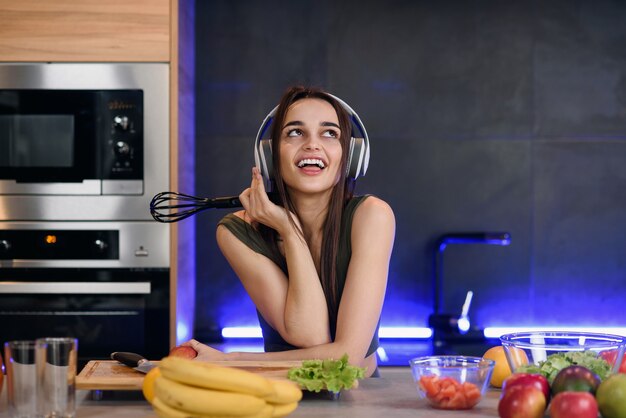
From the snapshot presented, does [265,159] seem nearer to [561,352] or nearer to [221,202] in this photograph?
[221,202]

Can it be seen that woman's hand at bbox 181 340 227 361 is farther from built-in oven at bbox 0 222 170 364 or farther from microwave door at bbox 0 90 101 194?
microwave door at bbox 0 90 101 194

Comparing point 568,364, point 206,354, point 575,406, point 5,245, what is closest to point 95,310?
point 5,245

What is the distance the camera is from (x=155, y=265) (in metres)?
3.23

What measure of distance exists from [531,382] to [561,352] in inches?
6.8

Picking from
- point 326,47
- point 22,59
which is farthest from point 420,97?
point 22,59

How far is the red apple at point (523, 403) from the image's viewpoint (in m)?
1.31

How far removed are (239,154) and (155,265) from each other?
0.83 m

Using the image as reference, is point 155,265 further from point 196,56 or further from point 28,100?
point 196,56

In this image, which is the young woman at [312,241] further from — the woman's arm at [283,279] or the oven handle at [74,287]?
the oven handle at [74,287]

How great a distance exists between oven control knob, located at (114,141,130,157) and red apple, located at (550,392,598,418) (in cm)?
229

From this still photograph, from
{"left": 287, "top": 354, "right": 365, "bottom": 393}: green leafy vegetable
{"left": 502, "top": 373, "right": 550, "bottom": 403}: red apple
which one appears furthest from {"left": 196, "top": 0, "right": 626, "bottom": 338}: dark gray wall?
{"left": 502, "top": 373, "right": 550, "bottom": 403}: red apple

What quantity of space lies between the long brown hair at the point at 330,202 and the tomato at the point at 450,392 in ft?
2.49

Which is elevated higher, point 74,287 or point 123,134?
point 123,134

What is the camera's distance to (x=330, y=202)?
2285 mm
